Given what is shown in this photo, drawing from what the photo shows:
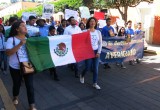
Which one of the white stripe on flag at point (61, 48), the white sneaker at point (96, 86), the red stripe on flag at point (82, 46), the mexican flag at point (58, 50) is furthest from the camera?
the red stripe on flag at point (82, 46)

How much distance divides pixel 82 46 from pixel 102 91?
1.27 m

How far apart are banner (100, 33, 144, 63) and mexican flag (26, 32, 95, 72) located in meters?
1.43

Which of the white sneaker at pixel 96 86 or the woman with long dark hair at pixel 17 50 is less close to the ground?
the woman with long dark hair at pixel 17 50

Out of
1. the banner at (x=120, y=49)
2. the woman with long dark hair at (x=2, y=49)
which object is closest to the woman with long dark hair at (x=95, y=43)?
the banner at (x=120, y=49)

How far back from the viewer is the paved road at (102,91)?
5.34 metres

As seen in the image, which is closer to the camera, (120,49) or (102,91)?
(102,91)

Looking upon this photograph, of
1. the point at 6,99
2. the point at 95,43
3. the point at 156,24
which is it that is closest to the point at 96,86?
the point at 95,43

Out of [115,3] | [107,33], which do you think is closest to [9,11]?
[115,3]

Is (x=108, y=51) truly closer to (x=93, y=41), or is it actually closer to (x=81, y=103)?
(x=93, y=41)

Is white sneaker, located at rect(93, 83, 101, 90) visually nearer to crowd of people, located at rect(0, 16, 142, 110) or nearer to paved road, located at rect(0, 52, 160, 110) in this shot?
crowd of people, located at rect(0, 16, 142, 110)

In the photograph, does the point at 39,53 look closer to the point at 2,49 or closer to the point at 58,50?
the point at 58,50

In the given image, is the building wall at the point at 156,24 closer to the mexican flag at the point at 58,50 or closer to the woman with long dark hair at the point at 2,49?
the mexican flag at the point at 58,50

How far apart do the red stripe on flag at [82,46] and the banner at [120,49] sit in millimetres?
1384

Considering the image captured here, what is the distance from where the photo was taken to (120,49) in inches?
329
